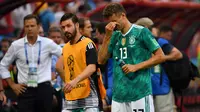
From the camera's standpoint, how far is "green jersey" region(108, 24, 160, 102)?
1106 cm

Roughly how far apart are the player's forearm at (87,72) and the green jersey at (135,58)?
39 centimetres

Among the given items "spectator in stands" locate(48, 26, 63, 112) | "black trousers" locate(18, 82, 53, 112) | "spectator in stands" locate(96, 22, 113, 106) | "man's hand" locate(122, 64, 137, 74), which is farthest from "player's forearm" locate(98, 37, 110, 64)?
"spectator in stands" locate(48, 26, 63, 112)

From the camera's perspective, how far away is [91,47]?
456 inches

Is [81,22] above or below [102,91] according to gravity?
above

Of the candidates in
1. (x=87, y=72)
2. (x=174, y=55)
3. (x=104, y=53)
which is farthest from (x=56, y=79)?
(x=87, y=72)

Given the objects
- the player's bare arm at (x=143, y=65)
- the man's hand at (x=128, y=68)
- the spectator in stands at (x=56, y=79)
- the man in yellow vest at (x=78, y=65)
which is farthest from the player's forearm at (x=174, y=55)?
the man's hand at (x=128, y=68)

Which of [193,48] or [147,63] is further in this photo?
[193,48]

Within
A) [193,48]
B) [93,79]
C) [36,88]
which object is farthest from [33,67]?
[193,48]

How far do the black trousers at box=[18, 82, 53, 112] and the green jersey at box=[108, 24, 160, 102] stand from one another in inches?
102

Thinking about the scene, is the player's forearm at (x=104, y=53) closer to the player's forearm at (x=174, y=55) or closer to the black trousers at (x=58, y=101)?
the player's forearm at (x=174, y=55)

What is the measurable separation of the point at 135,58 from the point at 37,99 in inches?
115

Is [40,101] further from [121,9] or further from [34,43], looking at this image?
[121,9]

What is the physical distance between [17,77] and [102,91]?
2.46 metres

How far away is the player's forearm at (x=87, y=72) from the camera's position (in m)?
11.0
